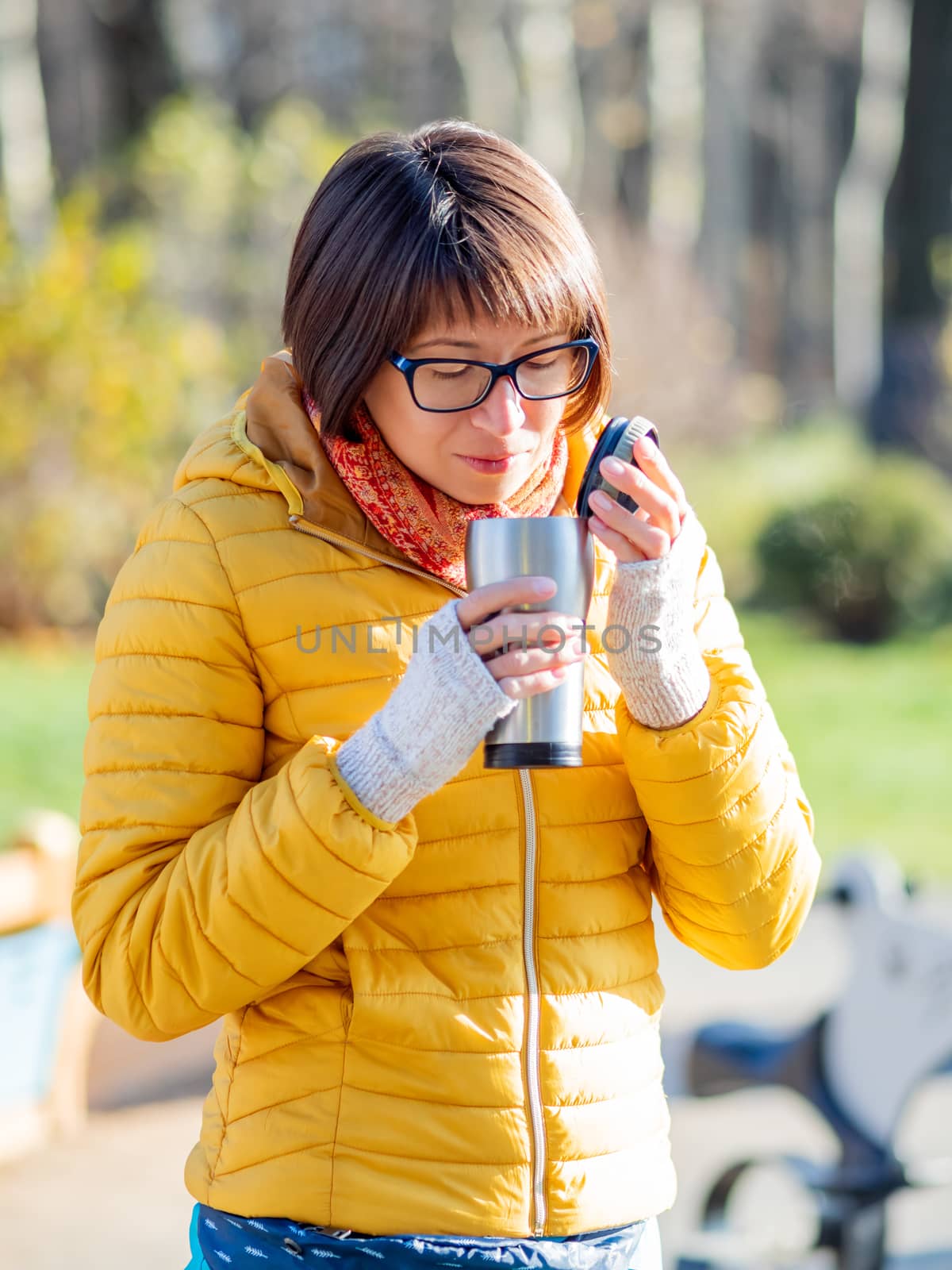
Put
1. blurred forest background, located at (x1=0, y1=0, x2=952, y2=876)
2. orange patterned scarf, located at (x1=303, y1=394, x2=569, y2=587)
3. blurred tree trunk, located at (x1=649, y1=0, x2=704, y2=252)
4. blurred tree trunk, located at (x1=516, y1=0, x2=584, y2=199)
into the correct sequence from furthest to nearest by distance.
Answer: blurred tree trunk, located at (x1=649, y1=0, x2=704, y2=252) → blurred tree trunk, located at (x1=516, y1=0, x2=584, y2=199) → blurred forest background, located at (x1=0, y1=0, x2=952, y2=876) → orange patterned scarf, located at (x1=303, y1=394, x2=569, y2=587)

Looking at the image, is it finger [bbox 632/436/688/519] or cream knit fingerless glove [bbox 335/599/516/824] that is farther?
finger [bbox 632/436/688/519]

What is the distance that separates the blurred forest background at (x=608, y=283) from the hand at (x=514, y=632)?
1.86m

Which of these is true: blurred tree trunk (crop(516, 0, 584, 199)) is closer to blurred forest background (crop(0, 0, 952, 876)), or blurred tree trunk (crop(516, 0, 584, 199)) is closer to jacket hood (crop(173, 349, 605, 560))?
blurred forest background (crop(0, 0, 952, 876))

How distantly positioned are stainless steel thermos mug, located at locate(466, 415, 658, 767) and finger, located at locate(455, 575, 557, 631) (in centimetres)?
2

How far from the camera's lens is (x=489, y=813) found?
1726 mm

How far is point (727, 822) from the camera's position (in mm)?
1723

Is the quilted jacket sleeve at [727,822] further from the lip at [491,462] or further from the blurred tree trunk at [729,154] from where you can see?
the blurred tree trunk at [729,154]

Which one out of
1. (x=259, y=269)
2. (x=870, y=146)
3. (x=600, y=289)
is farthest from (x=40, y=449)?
(x=870, y=146)

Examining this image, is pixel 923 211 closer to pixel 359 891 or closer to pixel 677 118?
pixel 677 118

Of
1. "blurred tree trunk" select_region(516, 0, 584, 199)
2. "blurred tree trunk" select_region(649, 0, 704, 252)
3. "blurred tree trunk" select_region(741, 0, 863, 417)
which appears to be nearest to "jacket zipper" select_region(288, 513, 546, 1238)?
"blurred tree trunk" select_region(516, 0, 584, 199)

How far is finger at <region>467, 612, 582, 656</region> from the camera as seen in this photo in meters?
1.58

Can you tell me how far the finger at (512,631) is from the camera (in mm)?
1578

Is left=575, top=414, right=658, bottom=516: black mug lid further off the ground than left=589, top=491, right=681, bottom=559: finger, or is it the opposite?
left=575, top=414, right=658, bottom=516: black mug lid

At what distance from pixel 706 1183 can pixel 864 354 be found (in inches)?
974
